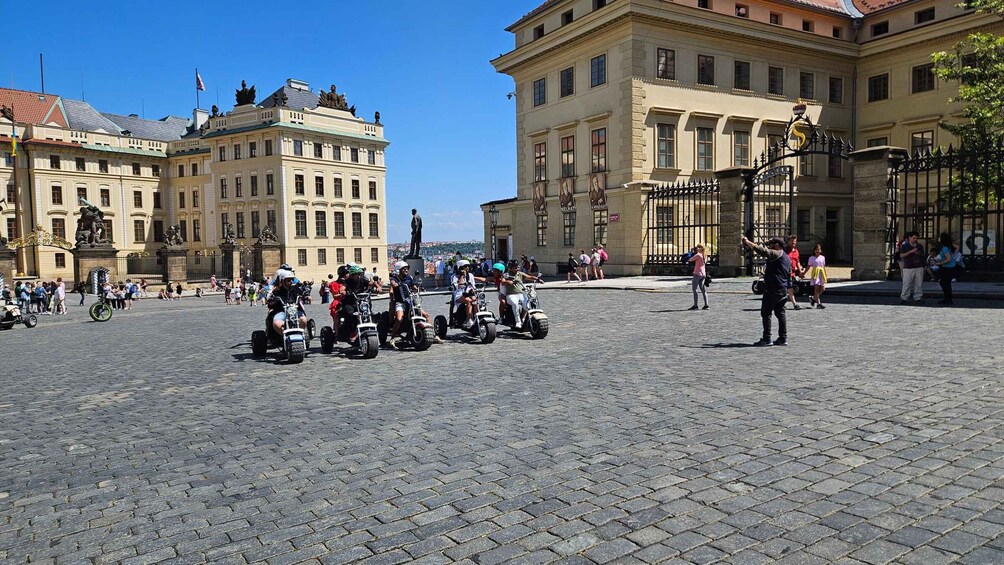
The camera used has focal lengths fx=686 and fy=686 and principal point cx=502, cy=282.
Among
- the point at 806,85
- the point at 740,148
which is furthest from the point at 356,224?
the point at 806,85

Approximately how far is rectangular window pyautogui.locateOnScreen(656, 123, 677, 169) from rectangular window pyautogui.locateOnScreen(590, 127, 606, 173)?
2.68 meters

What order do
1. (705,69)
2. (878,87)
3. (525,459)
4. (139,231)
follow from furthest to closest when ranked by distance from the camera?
1. (139,231)
2. (878,87)
3. (705,69)
4. (525,459)

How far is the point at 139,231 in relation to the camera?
73875 millimetres

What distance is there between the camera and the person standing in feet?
55.1

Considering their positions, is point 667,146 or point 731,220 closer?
point 731,220

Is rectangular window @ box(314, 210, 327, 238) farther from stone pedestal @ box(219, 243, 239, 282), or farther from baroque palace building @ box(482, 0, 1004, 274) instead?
baroque palace building @ box(482, 0, 1004, 274)

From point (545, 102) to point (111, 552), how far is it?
121 ft

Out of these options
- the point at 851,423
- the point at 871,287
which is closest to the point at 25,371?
the point at 851,423

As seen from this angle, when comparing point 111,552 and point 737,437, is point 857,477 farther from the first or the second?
point 111,552

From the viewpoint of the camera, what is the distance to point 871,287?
1972 cm

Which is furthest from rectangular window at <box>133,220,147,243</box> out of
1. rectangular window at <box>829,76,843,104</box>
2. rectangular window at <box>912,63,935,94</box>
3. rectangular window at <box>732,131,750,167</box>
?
rectangular window at <box>912,63,935,94</box>

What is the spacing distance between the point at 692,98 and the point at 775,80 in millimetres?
6030

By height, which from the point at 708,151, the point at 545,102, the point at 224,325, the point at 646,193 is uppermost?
the point at 545,102

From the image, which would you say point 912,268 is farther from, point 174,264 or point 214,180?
point 214,180
